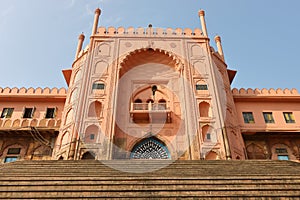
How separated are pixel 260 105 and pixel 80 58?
12.4 m

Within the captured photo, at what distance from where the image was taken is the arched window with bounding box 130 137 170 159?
13352 millimetres

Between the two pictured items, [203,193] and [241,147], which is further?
[241,147]

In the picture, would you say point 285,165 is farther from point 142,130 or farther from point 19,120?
point 19,120

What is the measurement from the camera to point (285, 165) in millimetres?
8633

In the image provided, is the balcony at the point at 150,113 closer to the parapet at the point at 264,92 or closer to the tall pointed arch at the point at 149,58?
the tall pointed arch at the point at 149,58

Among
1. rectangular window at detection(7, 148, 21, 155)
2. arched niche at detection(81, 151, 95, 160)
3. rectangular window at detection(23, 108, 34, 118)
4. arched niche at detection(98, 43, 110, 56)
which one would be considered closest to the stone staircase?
arched niche at detection(81, 151, 95, 160)

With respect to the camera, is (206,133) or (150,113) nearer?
(206,133)

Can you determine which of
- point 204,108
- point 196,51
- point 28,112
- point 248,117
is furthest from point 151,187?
point 28,112

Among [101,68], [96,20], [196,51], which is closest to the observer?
[101,68]

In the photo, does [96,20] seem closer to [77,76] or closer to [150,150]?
[77,76]

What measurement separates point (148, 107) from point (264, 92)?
8.38 metres

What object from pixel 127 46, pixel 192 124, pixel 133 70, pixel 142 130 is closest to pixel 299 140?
pixel 192 124

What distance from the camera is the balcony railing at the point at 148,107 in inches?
565

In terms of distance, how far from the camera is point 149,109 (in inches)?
561
